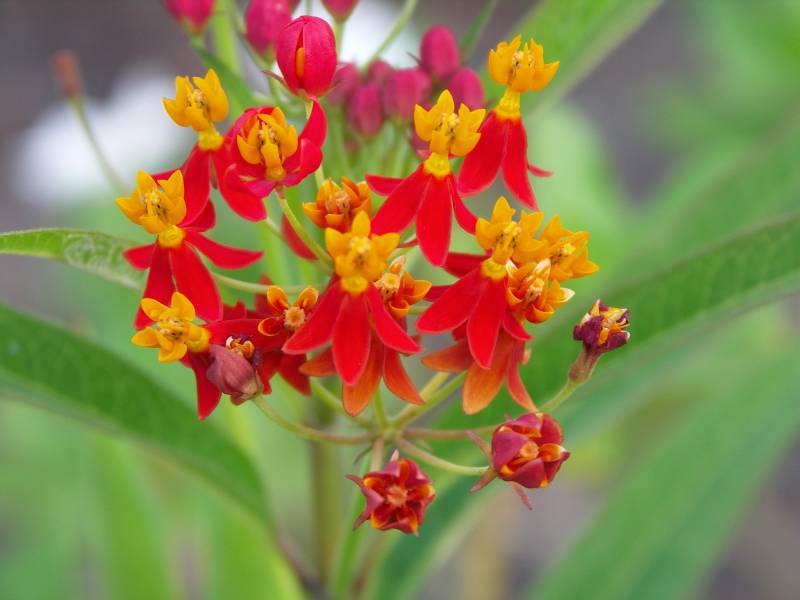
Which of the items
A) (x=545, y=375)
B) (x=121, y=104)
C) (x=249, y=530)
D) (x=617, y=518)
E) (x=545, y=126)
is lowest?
(x=617, y=518)

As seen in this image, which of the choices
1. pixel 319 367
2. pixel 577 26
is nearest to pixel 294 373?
pixel 319 367

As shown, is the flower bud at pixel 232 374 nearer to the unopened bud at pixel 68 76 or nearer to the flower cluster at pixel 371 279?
the flower cluster at pixel 371 279

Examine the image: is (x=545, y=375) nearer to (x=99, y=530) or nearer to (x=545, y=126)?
(x=99, y=530)

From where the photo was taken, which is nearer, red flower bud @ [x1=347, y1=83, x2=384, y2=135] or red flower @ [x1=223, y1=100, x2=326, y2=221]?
red flower @ [x1=223, y1=100, x2=326, y2=221]

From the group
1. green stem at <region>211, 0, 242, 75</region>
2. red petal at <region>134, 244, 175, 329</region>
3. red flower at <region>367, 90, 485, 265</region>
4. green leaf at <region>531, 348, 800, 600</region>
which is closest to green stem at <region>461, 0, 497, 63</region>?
red flower at <region>367, 90, 485, 265</region>

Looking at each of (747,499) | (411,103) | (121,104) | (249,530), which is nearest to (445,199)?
(411,103)

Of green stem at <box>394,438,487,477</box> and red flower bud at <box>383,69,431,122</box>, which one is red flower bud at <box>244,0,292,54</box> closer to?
red flower bud at <box>383,69,431,122</box>

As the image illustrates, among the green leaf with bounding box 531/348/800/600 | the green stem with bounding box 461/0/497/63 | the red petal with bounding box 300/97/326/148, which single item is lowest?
the green leaf with bounding box 531/348/800/600
